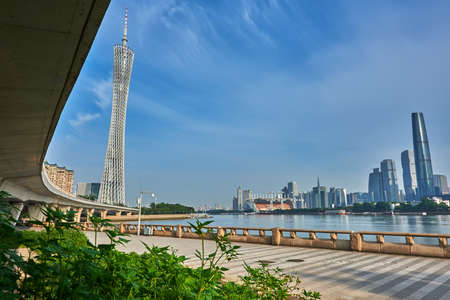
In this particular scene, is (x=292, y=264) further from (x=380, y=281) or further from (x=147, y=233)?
(x=147, y=233)

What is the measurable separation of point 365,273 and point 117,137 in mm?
111127

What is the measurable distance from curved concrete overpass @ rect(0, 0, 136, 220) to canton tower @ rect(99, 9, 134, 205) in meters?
104

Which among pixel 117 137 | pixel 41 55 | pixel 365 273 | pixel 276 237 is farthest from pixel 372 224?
pixel 41 55

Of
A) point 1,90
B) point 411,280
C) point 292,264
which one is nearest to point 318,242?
point 292,264

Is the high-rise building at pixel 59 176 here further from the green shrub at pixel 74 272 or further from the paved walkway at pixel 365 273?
the green shrub at pixel 74 272

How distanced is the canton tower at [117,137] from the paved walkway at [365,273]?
104587 millimetres

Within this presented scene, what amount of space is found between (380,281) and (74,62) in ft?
38.5

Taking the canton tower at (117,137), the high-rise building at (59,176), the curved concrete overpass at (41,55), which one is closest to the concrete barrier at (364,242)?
the curved concrete overpass at (41,55)

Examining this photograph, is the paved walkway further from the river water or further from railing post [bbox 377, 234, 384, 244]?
the river water

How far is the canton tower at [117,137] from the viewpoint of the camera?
365 ft

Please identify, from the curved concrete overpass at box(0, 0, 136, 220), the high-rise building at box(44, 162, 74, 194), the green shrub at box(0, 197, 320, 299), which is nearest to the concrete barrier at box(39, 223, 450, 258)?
the curved concrete overpass at box(0, 0, 136, 220)

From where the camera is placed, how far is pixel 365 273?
457 inches

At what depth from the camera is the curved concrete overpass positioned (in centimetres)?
505

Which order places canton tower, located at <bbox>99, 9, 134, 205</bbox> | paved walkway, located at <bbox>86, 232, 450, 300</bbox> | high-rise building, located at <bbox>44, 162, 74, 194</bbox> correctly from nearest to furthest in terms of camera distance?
1. paved walkway, located at <bbox>86, 232, 450, 300</bbox>
2. canton tower, located at <bbox>99, 9, 134, 205</bbox>
3. high-rise building, located at <bbox>44, 162, 74, 194</bbox>
